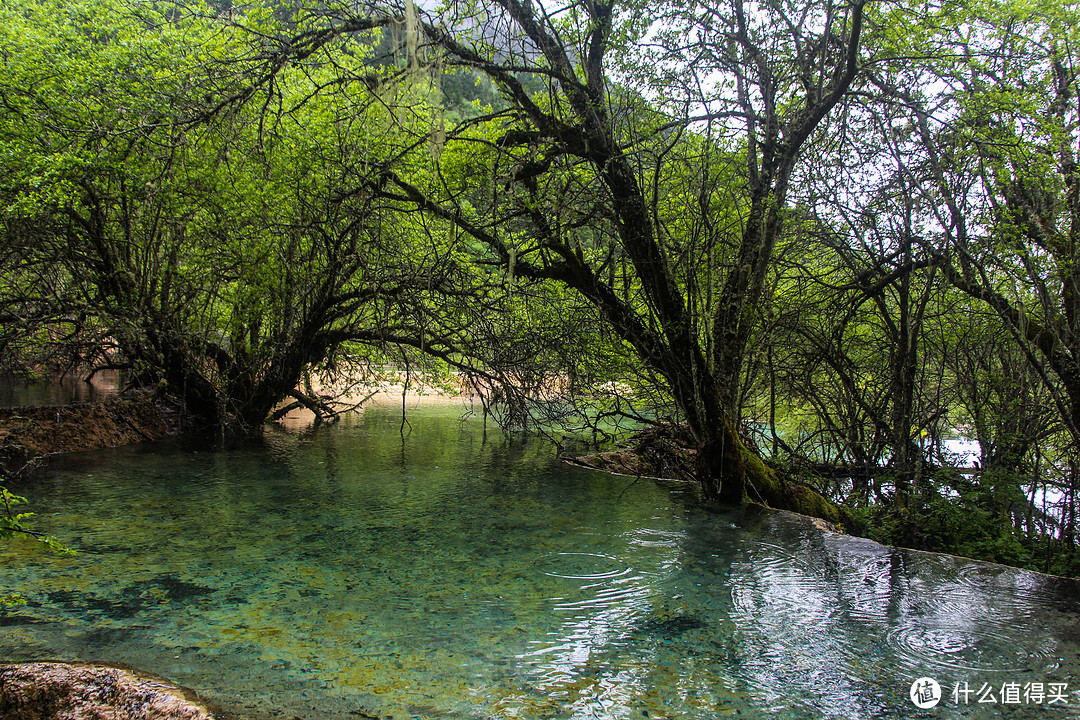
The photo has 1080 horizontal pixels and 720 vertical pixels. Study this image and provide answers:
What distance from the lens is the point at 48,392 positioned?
13312 millimetres

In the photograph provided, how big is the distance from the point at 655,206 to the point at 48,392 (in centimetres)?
1353

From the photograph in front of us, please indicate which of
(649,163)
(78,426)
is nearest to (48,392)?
(78,426)

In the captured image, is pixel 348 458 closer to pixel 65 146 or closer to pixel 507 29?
pixel 65 146

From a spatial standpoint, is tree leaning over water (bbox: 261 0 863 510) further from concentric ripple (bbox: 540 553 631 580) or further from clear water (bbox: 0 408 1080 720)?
concentric ripple (bbox: 540 553 631 580)

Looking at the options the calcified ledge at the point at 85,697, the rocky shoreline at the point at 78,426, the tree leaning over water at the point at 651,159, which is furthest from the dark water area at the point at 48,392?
the calcified ledge at the point at 85,697

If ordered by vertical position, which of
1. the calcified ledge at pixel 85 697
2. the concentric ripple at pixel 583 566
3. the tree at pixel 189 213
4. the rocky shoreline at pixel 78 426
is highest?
the tree at pixel 189 213

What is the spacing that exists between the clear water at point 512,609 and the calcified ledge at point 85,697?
256mm

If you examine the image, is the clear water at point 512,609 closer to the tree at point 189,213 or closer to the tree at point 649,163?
the tree at point 649,163

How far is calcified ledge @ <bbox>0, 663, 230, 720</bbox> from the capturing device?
2756 mm

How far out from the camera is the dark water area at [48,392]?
1155 centimetres

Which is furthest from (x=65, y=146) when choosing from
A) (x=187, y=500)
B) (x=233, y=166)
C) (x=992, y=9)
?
(x=992, y=9)

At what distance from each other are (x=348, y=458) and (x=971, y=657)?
8.67 metres

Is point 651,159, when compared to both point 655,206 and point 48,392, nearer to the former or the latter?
point 655,206

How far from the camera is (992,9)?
19.7 feet
